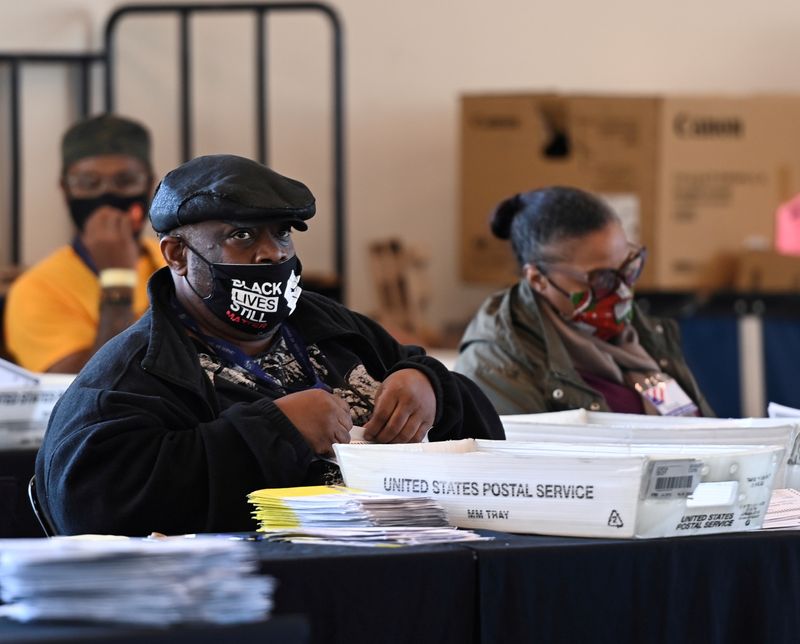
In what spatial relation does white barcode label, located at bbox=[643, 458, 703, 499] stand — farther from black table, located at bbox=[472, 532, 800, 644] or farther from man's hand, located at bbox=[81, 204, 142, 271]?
man's hand, located at bbox=[81, 204, 142, 271]

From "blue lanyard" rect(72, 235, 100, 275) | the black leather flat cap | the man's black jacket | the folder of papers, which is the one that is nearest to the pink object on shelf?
"blue lanyard" rect(72, 235, 100, 275)

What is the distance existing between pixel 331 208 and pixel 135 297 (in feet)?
6.38

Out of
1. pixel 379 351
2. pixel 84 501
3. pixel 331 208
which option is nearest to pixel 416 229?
pixel 331 208

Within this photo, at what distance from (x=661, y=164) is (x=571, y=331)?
8.29 feet

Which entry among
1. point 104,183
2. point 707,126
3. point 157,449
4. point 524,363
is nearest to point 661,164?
point 707,126

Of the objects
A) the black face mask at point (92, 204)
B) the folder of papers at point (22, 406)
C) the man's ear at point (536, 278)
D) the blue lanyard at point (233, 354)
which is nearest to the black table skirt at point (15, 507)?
the folder of papers at point (22, 406)

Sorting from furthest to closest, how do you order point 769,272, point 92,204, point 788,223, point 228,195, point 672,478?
point 788,223 < point 769,272 < point 92,204 < point 228,195 < point 672,478

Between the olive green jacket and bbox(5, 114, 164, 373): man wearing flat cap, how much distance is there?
1043 mm

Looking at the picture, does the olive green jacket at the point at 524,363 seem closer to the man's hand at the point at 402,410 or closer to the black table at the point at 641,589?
the man's hand at the point at 402,410

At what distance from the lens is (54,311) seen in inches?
150

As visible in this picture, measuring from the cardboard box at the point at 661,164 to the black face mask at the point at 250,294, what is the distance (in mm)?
3247

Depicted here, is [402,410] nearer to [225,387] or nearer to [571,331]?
[225,387]

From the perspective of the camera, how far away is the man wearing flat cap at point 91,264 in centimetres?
369

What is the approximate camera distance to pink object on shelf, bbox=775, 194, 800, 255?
5402 mm
